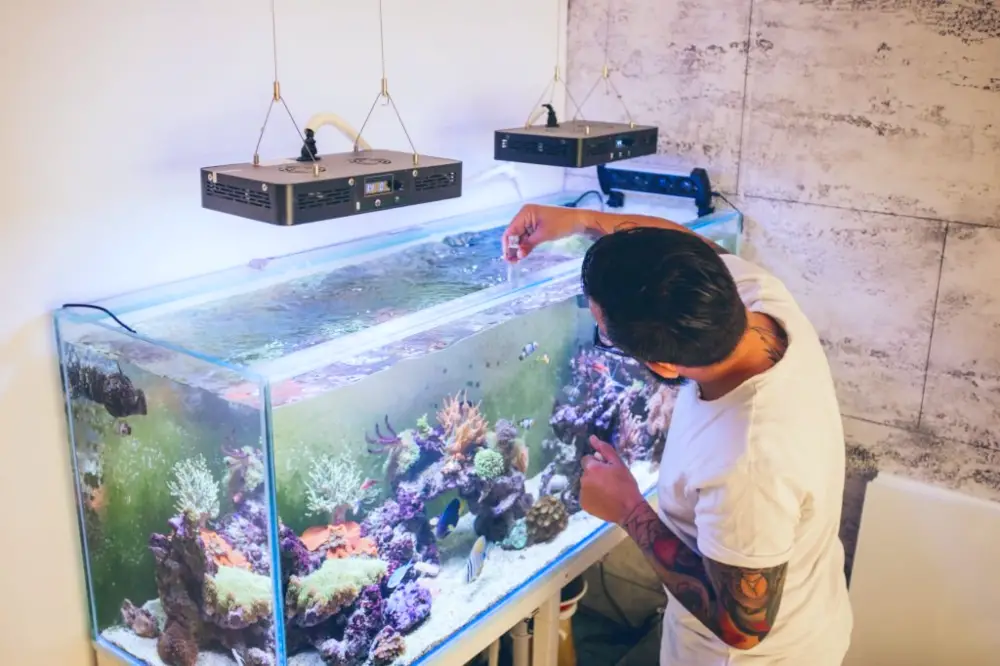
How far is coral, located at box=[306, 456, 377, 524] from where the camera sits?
1.38 metres

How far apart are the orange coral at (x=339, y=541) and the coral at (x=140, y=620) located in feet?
1.16

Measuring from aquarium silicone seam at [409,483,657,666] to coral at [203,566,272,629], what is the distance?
1.06 feet

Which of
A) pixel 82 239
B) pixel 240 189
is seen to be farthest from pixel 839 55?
pixel 82 239

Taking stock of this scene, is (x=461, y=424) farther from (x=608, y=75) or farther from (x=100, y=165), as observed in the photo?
(x=608, y=75)

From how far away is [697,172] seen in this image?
237 cm

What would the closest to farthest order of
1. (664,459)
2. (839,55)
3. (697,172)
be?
1. (664,459)
2. (839,55)
3. (697,172)

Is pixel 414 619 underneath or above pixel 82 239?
underneath

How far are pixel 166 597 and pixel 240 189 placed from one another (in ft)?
2.17

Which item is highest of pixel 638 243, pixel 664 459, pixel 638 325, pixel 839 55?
pixel 839 55

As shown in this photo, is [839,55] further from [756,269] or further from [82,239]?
[82,239]

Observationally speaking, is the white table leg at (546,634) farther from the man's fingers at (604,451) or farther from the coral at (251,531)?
the coral at (251,531)

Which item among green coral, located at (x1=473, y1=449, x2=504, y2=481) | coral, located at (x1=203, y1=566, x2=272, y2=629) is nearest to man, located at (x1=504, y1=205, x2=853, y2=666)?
green coral, located at (x1=473, y1=449, x2=504, y2=481)

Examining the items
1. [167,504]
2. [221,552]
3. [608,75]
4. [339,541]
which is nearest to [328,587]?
[339,541]

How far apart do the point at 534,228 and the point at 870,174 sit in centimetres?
85
